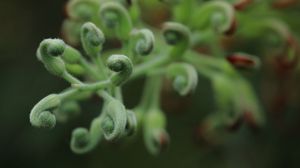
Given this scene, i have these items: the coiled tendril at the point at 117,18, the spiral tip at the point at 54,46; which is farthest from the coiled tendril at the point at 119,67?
the coiled tendril at the point at 117,18

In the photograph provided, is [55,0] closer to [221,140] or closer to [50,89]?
[50,89]

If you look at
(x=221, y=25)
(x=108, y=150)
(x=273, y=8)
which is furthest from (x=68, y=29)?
(x=108, y=150)

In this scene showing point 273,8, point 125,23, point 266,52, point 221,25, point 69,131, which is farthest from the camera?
point 69,131

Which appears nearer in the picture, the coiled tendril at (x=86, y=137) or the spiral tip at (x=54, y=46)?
the spiral tip at (x=54, y=46)

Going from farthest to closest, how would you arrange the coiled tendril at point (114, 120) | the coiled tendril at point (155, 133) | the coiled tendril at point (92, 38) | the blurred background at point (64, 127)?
the blurred background at point (64, 127)
the coiled tendril at point (155, 133)
the coiled tendril at point (92, 38)
the coiled tendril at point (114, 120)

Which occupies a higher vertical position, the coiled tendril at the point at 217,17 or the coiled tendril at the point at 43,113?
the coiled tendril at the point at 217,17

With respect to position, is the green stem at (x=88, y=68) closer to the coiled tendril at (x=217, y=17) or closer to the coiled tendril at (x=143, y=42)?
the coiled tendril at (x=143, y=42)

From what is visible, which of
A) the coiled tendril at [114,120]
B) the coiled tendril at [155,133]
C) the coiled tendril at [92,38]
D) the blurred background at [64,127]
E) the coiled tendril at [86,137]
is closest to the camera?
the coiled tendril at [114,120]

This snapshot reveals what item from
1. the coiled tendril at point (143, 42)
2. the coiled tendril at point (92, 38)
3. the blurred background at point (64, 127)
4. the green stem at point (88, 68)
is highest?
the coiled tendril at point (92, 38)
